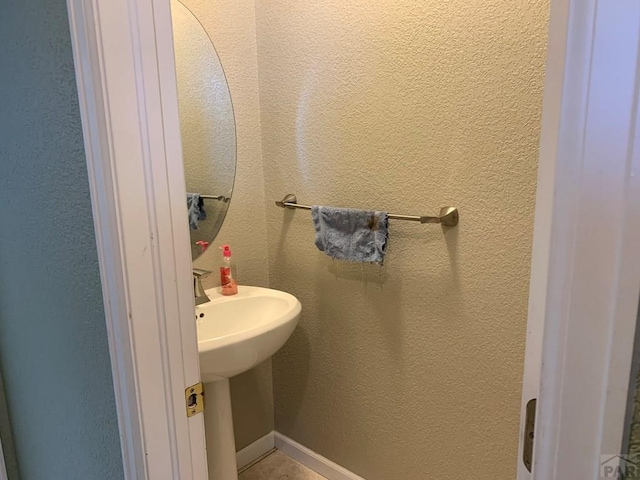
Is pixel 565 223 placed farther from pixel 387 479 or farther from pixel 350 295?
pixel 387 479

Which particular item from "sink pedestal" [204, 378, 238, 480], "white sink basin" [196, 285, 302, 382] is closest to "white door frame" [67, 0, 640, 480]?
"white sink basin" [196, 285, 302, 382]

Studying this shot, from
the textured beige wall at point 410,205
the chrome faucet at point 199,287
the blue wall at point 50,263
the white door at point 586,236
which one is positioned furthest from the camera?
the chrome faucet at point 199,287

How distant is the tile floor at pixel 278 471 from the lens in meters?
2.08

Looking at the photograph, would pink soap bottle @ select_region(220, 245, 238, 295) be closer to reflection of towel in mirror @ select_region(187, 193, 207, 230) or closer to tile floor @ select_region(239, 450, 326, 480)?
reflection of towel in mirror @ select_region(187, 193, 207, 230)

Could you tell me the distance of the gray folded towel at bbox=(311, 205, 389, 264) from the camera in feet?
5.33

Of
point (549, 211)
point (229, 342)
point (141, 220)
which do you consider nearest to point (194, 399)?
point (141, 220)

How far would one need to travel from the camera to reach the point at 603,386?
428 mm

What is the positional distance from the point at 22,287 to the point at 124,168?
1.91 feet

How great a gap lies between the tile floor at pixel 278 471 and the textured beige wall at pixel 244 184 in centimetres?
12

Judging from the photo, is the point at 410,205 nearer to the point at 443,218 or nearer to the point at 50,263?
the point at 443,218

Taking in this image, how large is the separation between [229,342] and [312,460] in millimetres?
1018

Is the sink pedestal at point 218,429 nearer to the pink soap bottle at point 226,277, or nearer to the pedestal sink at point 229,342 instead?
the pedestal sink at point 229,342

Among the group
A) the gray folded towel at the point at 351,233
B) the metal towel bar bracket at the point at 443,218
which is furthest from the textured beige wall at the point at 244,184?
the metal towel bar bracket at the point at 443,218

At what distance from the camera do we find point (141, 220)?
744mm
